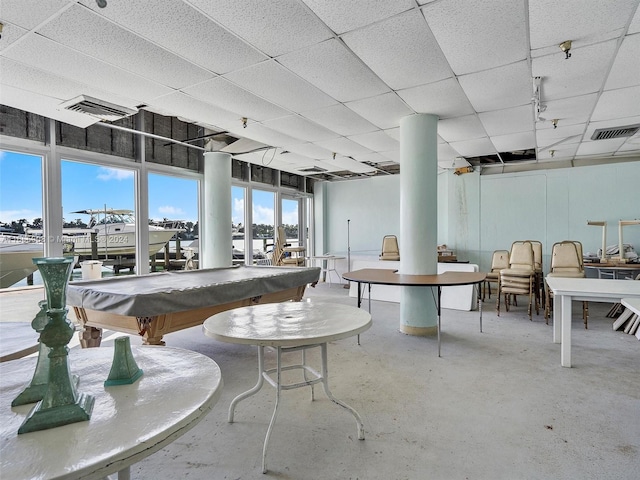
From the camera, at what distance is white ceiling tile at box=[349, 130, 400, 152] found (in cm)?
557

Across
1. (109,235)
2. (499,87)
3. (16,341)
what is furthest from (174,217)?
(499,87)

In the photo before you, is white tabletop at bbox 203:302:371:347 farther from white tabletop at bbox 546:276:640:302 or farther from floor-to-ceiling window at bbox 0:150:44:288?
floor-to-ceiling window at bbox 0:150:44:288

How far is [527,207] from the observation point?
306 inches

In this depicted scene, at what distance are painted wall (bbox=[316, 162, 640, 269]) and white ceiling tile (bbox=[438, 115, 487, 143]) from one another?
2.91m

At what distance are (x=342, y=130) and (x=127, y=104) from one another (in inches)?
114

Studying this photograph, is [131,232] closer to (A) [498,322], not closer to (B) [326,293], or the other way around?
(B) [326,293]

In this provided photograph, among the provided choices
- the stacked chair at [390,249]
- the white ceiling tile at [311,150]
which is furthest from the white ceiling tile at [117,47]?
the stacked chair at [390,249]

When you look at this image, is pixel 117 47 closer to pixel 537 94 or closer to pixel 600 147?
pixel 537 94

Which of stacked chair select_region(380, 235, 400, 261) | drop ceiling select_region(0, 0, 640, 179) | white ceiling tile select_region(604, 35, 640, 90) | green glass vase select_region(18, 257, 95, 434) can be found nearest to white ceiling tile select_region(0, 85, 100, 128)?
→ drop ceiling select_region(0, 0, 640, 179)

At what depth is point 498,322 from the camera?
5098mm

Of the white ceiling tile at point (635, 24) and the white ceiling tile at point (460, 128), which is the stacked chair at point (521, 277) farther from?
the white ceiling tile at point (635, 24)

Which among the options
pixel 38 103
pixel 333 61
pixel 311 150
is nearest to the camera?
pixel 333 61

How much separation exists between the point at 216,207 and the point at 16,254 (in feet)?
9.62

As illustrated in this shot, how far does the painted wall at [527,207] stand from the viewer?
7.02m
